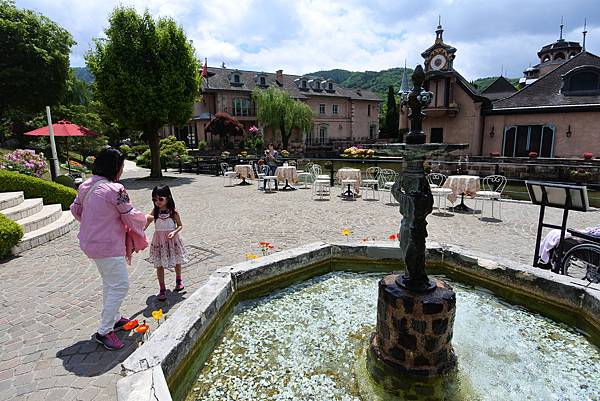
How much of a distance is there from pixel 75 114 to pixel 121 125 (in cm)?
1100

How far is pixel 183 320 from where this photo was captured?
2.82 metres

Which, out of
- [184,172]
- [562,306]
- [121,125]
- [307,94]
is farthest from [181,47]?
[307,94]

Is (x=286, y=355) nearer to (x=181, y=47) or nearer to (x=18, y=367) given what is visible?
(x=18, y=367)

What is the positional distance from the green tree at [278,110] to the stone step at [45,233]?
1148 inches

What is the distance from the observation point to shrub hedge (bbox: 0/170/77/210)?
25.9ft

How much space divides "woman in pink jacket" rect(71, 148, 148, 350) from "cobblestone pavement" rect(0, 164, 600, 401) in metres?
0.39

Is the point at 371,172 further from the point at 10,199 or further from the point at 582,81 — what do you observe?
the point at 582,81

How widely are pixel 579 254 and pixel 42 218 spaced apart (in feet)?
30.6

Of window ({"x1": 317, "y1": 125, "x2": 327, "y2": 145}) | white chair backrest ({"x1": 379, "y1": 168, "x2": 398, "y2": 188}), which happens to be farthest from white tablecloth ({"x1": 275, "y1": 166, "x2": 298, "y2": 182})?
window ({"x1": 317, "y1": 125, "x2": 327, "y2": 145})

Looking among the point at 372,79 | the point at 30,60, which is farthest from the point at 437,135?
the point at 372,79

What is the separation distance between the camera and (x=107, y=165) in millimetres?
3041

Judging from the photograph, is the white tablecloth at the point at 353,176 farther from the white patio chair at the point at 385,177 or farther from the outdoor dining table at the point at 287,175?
the outdoor dining table at the point at 287,175

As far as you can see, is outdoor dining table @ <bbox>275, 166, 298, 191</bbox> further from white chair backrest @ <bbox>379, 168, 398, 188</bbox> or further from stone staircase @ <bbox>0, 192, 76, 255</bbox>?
stone staircase @ <bbox>0, 192, 76, 255</bbox>

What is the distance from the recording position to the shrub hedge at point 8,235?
5.35m
